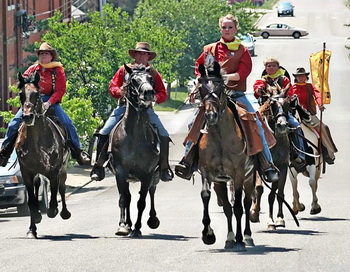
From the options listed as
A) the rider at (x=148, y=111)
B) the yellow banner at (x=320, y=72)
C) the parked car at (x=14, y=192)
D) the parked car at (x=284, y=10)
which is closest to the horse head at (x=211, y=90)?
the rider at (x=148, y=111)

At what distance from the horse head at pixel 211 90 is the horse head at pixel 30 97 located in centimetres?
319

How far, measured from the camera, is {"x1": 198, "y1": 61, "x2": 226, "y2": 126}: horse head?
16391 mm

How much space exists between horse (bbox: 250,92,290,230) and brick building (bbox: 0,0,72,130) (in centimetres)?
2891

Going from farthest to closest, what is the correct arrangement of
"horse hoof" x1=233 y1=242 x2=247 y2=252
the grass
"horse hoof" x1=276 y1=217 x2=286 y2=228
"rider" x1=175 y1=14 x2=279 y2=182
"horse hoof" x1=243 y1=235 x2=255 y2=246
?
the grass < "horse hoof" x1=276 y1=217 x2=286 y2=228 < "rider" x1=175 y1=14 x2=279 y2=182 < "horse hoof" x1=243 y1=235 x2=255 y2=246 < "horse hoof" x1=233 y1=242 x2=247 y2=252

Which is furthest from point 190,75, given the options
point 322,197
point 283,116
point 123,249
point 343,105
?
point 123,249

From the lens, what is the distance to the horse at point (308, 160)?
23953 millimetres

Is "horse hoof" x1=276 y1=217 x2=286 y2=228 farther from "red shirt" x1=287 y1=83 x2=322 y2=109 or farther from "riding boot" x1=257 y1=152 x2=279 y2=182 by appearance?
"red shirt" x1=287 y1=83 x2=322 y2=109

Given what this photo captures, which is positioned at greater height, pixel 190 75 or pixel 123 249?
pixel 123 249

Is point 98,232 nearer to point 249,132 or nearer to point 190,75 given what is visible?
point 249,132

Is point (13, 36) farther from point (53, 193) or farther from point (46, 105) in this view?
point (46, 105)

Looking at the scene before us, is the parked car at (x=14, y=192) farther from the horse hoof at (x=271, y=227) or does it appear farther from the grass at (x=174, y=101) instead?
the grass at (x=174, y=101)

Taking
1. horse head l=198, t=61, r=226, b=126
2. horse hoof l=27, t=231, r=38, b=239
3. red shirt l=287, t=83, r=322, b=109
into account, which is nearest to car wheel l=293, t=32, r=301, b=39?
red shirt l=287, t=83, r=322, b=109

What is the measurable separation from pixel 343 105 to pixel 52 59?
49.1 m

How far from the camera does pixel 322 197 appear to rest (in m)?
30.7
